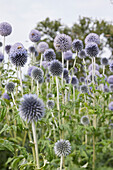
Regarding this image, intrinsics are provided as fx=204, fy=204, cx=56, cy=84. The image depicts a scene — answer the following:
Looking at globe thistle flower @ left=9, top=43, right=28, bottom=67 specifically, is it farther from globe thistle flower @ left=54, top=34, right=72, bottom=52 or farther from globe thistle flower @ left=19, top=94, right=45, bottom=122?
globe thistle flower @ left=19, top=94, right=45, bottom=122

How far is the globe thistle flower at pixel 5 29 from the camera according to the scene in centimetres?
350

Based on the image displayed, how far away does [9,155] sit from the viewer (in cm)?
376

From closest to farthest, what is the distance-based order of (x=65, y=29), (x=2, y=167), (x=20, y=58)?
(x=20, y=58) < (x=2, y=167) < (x=65, y=29)

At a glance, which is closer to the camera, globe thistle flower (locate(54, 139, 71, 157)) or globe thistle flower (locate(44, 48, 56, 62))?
globe thistle flower (locate(54, 139, 71, 157))

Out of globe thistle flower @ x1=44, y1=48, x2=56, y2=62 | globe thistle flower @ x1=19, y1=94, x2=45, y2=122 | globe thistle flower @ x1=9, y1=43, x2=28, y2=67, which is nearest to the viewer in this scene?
globe thistle flower @ x1=19, y1=94, x2=45, y2=122

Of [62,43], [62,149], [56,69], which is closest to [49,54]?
[62,43]

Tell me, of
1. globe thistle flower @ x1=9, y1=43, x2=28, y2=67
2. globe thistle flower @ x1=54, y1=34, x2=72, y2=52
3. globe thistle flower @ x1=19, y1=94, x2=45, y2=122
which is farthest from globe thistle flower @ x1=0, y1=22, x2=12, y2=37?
globe thistle flower @ x1=19, y1=94, x2=45, y2=122

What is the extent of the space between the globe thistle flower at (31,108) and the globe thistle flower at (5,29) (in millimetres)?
2100

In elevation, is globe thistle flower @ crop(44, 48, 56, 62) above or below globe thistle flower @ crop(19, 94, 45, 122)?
above

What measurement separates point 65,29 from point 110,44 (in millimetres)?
3839

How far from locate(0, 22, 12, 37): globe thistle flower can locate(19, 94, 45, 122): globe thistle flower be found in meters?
2.10

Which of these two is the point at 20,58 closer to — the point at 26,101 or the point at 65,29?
the point at 26,101

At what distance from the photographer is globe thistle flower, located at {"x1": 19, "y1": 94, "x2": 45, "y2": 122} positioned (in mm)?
1743

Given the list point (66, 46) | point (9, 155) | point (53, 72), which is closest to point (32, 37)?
point (66, 46)
